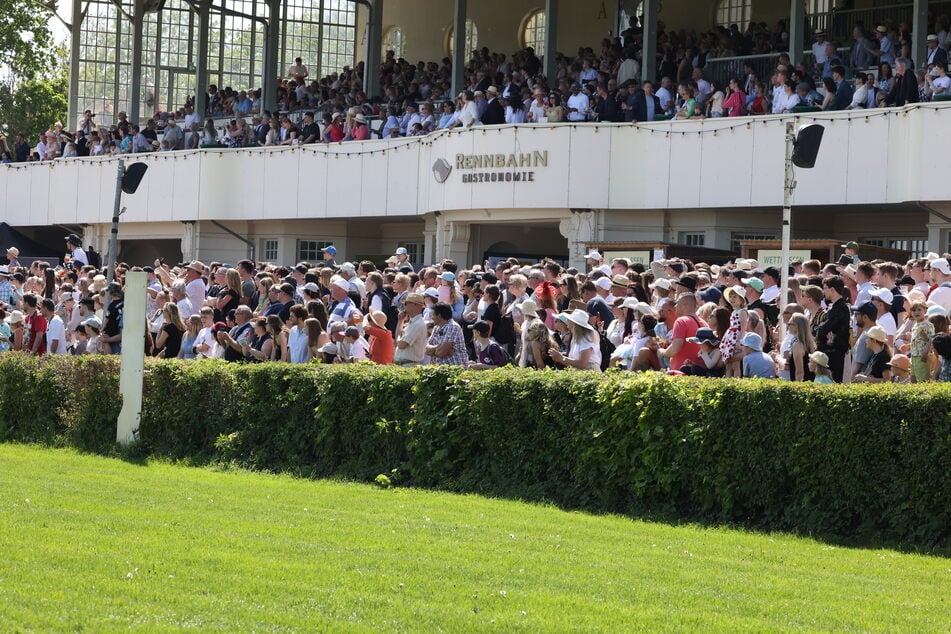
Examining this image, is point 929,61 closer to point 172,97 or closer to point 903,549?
point 903,549

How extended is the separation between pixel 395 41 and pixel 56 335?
2711 centimetres

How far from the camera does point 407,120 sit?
32.4 meters

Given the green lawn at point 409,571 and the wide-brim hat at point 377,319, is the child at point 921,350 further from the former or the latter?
the wide-brim hat at point 377,319

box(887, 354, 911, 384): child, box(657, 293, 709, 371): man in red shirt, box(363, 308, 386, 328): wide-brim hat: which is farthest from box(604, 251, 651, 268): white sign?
box(887, 354, 911, 384): child

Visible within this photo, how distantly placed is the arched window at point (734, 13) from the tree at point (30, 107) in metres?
42.8

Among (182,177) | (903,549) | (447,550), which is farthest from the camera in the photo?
(182,177)

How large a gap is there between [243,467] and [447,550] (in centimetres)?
549

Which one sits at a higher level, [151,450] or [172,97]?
[172,97]

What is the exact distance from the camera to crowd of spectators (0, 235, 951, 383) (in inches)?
497

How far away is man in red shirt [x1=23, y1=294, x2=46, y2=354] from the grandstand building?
9519mm

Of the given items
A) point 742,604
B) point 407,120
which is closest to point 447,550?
point 742,604

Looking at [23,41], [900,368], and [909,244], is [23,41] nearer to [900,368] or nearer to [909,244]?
[909,244]

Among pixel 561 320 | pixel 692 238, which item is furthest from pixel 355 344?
pixel 692 238

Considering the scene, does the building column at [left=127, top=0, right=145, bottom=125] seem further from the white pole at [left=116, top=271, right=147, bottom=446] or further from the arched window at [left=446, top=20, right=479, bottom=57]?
the white pole at [left=116, top=271, right=147, bottom=446]
